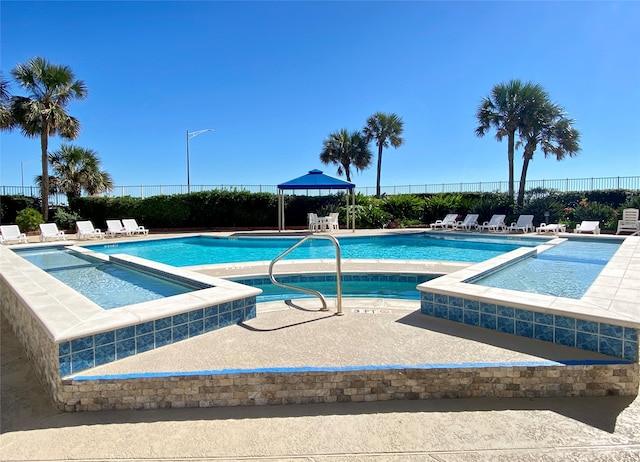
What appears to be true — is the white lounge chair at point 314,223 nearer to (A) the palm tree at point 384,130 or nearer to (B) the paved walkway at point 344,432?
(A) the palm tree at point 384,130

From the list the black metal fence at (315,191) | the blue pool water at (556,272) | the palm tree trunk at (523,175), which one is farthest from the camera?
the black metal fence at (315,191)

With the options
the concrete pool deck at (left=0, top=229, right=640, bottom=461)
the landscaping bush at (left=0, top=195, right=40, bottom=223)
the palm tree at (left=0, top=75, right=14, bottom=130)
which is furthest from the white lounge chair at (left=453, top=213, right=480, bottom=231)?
the landscaping bush at (left=0, top=195, right=40, bottom=223)

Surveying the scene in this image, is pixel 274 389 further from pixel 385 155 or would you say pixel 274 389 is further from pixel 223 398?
pixel 385 155

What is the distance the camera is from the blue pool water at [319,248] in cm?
1027

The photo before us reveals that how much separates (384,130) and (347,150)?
296 cm

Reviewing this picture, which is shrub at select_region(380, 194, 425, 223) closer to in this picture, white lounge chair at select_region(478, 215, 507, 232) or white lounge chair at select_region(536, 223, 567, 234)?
white lounge chair at select_region(478, 215, 507, 232)

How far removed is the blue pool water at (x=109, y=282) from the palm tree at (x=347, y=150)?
2021 cm

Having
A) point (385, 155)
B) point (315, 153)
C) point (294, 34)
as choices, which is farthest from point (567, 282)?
point (315, 153)

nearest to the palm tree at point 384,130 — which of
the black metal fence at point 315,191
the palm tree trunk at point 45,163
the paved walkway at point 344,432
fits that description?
the black metal fence at point 315,191

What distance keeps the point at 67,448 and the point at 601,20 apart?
14236 millimetres

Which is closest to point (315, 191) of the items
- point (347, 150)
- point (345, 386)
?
point (347, 150)

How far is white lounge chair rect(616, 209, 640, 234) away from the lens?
1369cm

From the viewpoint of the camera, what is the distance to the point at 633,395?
116 inches

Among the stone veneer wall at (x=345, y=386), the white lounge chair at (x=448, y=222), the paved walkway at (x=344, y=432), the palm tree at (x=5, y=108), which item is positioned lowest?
the paved walkway at (x=344, y=432)
